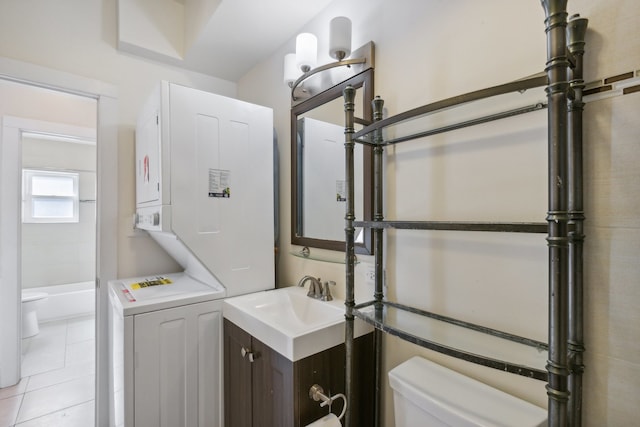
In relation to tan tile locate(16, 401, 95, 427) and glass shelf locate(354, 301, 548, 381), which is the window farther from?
glass shelf locate(354, 301, 548, 381)

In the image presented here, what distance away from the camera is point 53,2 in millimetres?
1835

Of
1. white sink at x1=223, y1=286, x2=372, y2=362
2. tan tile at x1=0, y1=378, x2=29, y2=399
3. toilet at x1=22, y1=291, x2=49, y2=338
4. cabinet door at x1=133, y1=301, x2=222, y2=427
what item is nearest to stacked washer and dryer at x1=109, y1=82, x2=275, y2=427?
cabinet door at x1=133, y1=301, x2=222, y2=427

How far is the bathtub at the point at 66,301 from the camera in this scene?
389 cm

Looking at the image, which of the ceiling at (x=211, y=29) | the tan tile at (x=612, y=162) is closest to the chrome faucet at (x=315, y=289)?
the tan tile at (x=612, y=162)

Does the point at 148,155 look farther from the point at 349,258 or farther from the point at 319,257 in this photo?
the point at 349,258

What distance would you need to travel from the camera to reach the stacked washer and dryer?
4.69ft

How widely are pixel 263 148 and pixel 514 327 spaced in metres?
1.56

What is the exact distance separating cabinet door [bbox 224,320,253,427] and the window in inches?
165

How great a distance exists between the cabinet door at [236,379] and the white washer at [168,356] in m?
0.05

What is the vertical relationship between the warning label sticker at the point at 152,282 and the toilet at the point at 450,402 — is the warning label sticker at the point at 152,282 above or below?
above

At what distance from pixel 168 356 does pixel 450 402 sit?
131cm

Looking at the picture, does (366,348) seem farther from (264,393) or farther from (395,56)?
(395,56)

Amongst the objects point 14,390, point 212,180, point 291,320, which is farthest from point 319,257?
point 14,390

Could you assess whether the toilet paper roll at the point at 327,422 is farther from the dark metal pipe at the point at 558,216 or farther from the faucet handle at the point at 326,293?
the dark metal pipe at the point at 558,216
